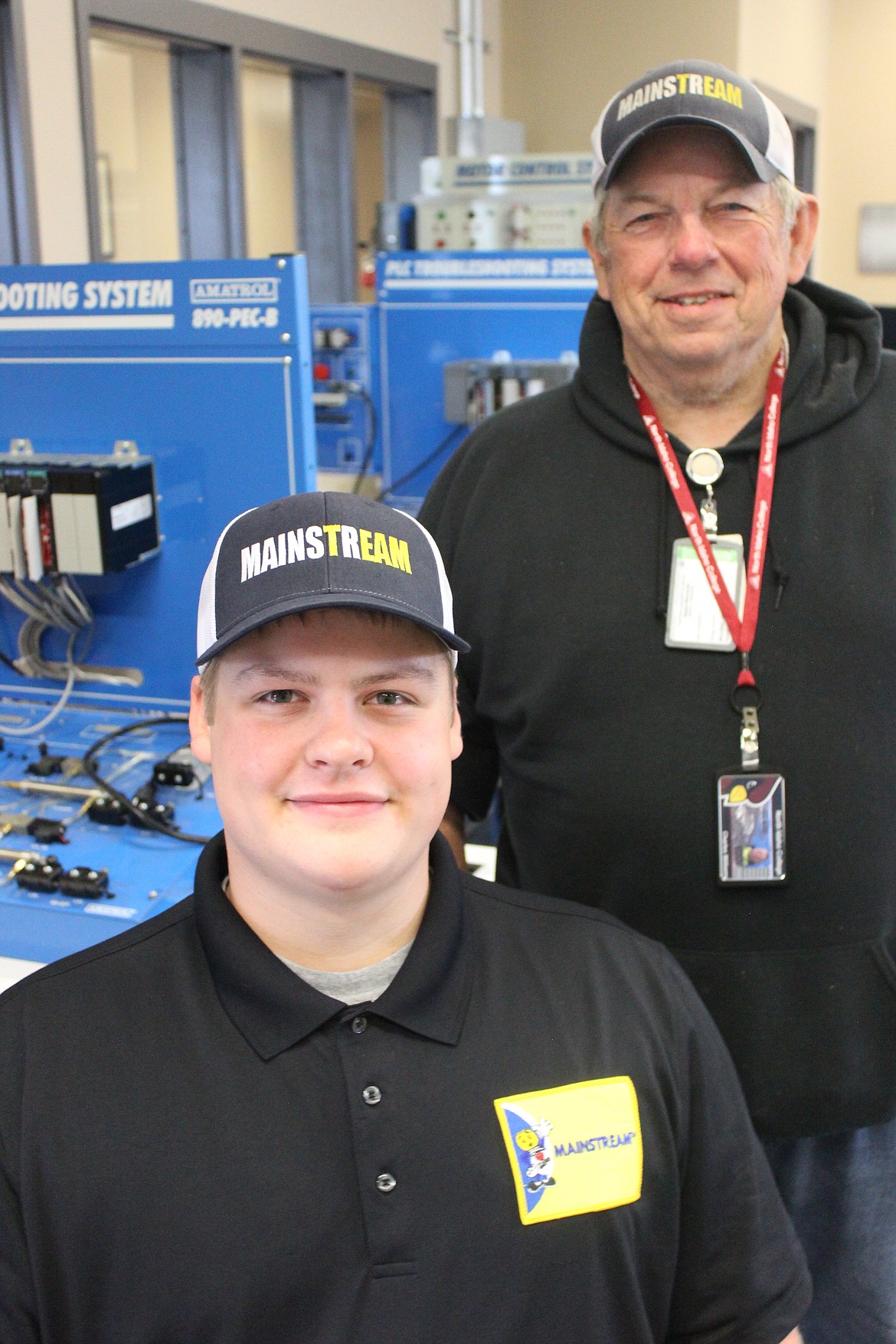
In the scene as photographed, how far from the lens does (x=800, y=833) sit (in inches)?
48.3

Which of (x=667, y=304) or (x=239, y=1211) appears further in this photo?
(x=667, y=304)

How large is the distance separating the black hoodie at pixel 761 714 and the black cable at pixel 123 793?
1.96ft

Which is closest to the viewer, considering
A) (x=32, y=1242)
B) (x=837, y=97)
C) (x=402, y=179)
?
(x=32, y=1242)

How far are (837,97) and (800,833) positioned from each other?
8736mm

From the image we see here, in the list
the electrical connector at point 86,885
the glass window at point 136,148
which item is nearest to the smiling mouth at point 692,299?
the electrical connector at point 86,885

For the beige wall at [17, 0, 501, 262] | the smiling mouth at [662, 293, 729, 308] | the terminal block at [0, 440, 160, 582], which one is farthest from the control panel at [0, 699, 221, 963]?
the beige wall at [17, 0, 501, 262]

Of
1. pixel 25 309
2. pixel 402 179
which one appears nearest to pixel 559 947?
pixel 25 309

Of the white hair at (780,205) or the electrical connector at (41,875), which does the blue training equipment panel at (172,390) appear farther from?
the white hair at (780,205)

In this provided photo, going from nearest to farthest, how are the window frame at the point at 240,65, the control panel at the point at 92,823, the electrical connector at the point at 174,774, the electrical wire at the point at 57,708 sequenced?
1. the control panel at the point at 92,823
2. the electrical connector at the point at 174,774
3. the electrical wire at the point at 57,708
4. the window frame at the point at 240,65

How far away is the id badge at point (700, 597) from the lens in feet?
4.04

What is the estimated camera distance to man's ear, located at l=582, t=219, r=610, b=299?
1338 millimetres

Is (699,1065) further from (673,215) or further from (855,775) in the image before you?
(673,215)

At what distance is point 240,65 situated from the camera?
536cm

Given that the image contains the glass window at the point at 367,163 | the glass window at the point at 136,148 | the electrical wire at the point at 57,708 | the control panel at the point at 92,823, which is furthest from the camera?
the glass window at the point at 367,163
